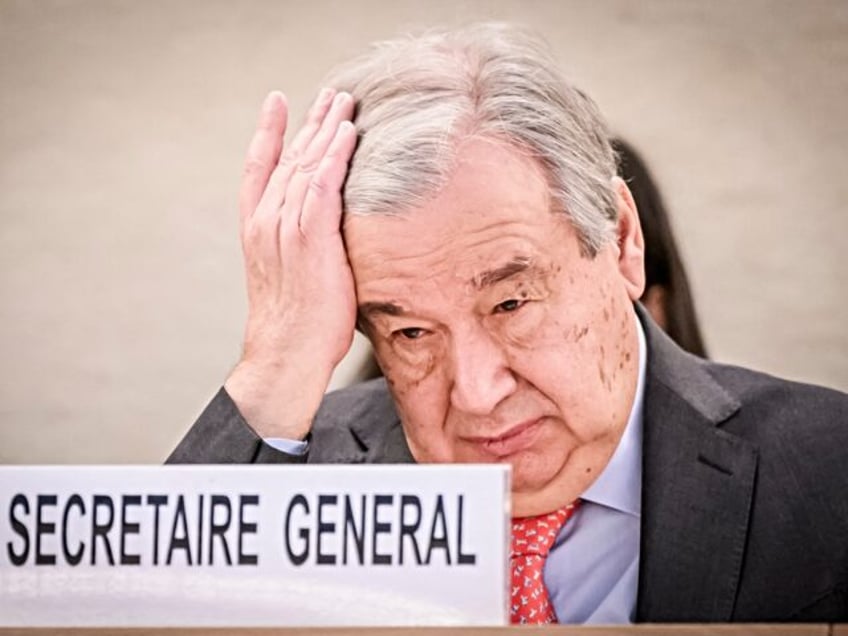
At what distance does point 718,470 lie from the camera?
3260 mm

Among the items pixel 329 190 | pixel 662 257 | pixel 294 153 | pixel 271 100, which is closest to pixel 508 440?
pixel 662 257

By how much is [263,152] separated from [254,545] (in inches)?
31.0

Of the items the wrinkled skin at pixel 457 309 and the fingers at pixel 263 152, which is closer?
the wrinkled skin at pixel 457 309

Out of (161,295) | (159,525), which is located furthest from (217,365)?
(159,525)

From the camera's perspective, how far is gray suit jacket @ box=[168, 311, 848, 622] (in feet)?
10.5

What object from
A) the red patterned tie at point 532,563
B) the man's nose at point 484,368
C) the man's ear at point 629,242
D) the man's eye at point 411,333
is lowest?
the red patterned tie at point 532,563

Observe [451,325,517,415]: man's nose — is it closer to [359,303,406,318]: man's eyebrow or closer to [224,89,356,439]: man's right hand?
[359,303,406,318]: man's eyebrow

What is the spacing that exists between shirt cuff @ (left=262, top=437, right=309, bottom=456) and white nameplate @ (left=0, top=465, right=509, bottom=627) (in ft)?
0.69

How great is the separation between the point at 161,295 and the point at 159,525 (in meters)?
0.54

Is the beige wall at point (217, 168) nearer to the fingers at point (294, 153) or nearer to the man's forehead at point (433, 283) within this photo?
the fingers at point (294, 153)

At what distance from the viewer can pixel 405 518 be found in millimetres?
3033

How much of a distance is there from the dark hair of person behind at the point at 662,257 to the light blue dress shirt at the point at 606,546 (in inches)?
3.1

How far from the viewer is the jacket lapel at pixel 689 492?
3.22 meters

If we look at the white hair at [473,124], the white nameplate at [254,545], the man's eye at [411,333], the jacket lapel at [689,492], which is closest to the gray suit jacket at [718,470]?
the jacket lapel at [689,492]
